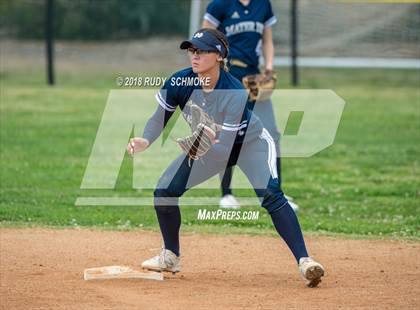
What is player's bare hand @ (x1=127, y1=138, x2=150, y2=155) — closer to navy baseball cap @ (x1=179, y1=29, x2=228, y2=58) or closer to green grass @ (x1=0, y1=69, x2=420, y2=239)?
navy baseball cap @ (x1=179, y1=29, x2=228, y2=58)

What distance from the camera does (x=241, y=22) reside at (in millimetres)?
9844

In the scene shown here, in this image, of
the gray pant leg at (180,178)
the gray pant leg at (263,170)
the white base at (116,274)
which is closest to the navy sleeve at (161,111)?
the gray pant leg at (180,178)

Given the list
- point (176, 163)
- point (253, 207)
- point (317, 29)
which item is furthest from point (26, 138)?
point (317, 29)

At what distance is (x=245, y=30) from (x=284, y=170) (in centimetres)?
339

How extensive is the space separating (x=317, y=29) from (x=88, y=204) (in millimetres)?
12281

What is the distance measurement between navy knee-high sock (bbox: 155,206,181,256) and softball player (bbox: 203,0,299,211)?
102 inches

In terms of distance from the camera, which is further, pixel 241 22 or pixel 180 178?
pixel 241 22

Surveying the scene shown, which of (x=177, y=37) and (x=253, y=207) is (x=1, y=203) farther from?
(x=177, y=37)

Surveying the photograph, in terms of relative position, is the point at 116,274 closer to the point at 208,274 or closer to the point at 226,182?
the point at 208,274

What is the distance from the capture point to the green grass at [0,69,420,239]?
989 cm

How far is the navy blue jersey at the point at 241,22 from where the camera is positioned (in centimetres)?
984

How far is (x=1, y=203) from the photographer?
10.5 meters

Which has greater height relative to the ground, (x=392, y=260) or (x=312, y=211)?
(x=392, y=260)

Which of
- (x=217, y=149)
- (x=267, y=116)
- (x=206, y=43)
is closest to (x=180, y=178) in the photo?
(x=217, y=149)
